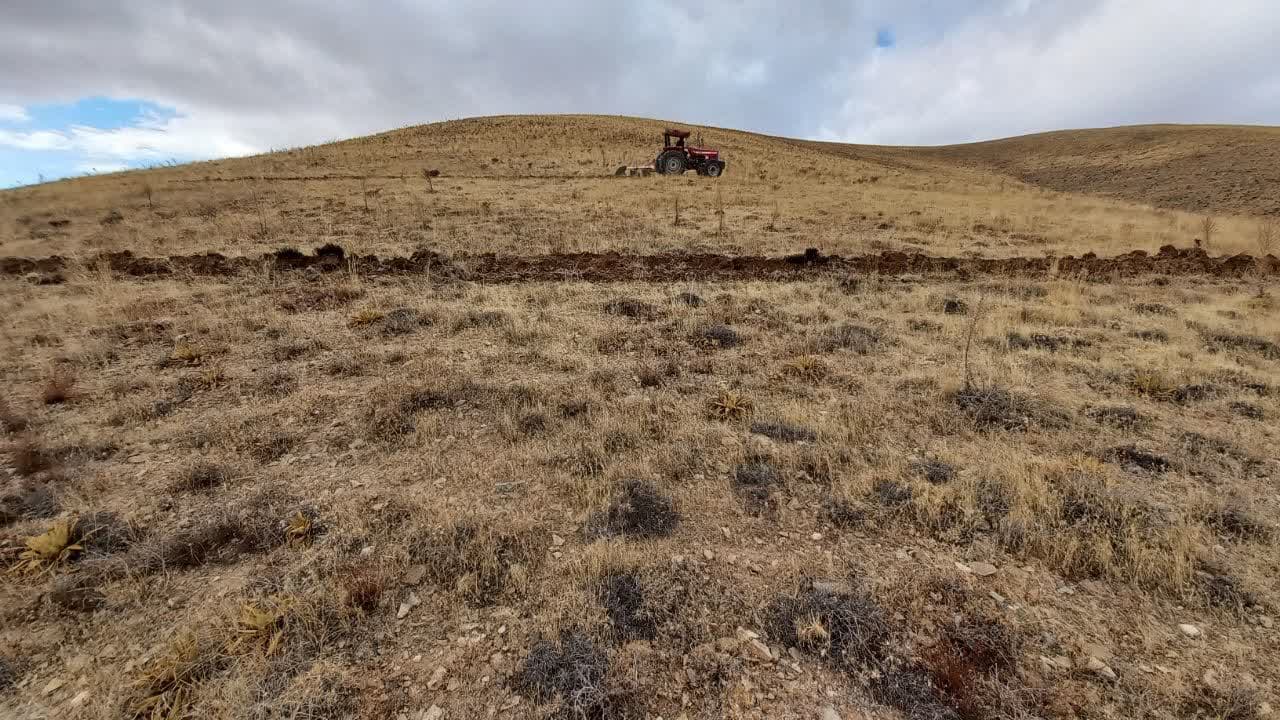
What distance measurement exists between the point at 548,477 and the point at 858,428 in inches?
112

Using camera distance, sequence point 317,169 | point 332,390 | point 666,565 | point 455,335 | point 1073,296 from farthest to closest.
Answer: point 317,169 → point 1073,296 → point 455,335 → point 332,390 → point 666,565

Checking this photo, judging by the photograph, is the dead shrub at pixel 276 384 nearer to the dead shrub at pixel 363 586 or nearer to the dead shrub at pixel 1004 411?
the dead shrub at pixel 363 586

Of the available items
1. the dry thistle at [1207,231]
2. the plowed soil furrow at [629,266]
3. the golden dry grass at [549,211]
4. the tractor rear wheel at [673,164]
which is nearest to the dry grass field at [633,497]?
the plowed soil furrow at [629,266]

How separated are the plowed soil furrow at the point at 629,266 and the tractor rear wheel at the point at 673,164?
17.1 m

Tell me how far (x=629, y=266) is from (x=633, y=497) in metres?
7.26

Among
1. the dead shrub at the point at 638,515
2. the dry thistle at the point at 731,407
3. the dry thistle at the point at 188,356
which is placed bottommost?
the dead shrub at the point at 638,515

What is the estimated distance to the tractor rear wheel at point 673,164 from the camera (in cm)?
2698

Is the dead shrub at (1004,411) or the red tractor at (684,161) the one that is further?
the red tractor at (684,161)

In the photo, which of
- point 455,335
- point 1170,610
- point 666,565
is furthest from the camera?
point 455,335

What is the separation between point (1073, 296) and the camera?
28.6 feet

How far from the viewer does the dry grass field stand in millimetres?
2652

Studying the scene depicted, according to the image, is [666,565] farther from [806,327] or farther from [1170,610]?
[806,327]

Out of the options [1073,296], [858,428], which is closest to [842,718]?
[858,428]

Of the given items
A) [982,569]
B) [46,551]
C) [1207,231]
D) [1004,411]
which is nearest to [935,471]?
[982,569]
